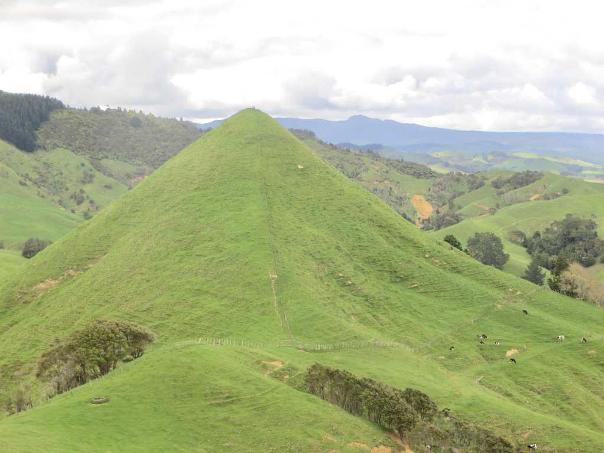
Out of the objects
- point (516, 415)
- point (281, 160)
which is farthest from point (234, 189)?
point (516, 415)

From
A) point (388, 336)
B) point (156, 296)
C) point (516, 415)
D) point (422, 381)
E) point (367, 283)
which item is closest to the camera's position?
point (516, 415)

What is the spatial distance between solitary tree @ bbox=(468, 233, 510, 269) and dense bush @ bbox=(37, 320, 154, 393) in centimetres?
13964

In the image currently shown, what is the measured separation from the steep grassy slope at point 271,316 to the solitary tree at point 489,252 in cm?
6360

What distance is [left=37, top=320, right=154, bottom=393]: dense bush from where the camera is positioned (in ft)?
217

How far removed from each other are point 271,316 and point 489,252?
120574mm

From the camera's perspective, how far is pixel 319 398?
5822cm

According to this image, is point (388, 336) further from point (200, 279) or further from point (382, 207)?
point (382, 207)

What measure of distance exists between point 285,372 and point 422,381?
1765 cm

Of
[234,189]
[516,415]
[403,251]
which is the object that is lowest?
[516,415]

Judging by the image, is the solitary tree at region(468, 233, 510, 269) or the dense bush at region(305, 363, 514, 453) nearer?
the dense bush at region(305, 363, 514, 453)

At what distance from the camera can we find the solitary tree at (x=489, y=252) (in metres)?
190

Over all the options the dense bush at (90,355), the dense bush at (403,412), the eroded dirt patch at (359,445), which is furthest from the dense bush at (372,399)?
the dense bush at (90,355)

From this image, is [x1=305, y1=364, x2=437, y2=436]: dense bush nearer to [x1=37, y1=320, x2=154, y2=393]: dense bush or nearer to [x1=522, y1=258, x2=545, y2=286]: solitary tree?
[x1=37, y1=320, x2=154, y2=393]: dense bush

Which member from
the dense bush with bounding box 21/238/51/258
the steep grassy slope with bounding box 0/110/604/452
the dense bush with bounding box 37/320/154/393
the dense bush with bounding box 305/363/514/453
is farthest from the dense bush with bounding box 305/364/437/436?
the dense bush with bounding box 21/238/51/258
